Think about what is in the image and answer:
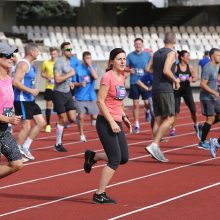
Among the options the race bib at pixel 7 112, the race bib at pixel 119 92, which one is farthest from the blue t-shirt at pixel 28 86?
the race bib at pixel 7 112

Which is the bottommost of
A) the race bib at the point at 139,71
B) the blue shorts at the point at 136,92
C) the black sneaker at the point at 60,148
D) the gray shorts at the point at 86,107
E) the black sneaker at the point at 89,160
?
the black sneaker at the point at 60,148

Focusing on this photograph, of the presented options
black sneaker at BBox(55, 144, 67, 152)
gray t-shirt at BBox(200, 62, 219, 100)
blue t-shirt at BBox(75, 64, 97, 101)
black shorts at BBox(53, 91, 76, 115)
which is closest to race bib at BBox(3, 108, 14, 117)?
gray t-shirt at BBox(200, 62, 219, 100)

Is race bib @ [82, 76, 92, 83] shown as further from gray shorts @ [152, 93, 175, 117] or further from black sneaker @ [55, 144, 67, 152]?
gray shorts @ [152, 93, 175, 117]

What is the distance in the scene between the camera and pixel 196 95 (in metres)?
32.3

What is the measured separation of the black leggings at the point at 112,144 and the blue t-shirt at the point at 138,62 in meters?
9.98

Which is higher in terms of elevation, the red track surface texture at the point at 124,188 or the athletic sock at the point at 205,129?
the athletic sock at the point at 205,129

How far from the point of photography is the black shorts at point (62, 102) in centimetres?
1639

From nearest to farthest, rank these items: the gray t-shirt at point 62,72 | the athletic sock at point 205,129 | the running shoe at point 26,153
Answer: the running shoe at point 26,153 < the athletic sock at point 205,129 < the gray t-shirt at point 62,72

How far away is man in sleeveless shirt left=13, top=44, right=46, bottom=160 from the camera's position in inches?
568

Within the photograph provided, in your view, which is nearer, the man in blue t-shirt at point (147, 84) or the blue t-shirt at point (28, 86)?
the blue t-shirt at point (28, 86)

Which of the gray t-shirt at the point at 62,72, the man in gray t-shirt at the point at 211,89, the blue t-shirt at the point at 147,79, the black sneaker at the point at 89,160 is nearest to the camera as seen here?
the black sneaker at the point at 89,160

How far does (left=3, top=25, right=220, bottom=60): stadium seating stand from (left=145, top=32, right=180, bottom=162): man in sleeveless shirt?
65.7 ft

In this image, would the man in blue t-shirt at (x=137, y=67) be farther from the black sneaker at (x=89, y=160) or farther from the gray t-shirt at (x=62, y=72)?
the black sneaker at (x=89, y=160)

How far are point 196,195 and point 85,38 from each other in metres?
27.2
